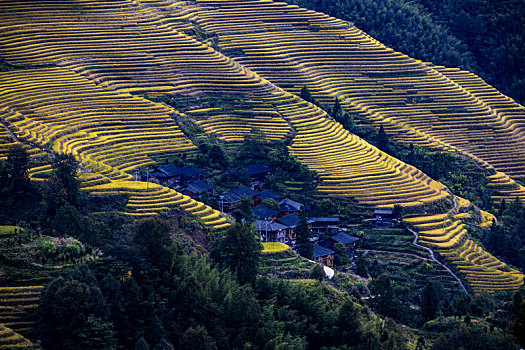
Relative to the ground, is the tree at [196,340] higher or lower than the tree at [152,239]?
lower

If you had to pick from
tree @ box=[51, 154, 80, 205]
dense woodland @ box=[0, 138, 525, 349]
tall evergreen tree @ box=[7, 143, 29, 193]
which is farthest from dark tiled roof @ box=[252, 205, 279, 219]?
tall evergreen tree @ box=[7, 143, 29, 193]

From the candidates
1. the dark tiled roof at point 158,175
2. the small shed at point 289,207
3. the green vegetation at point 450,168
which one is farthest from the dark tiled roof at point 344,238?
the green vegetation at point 450,168

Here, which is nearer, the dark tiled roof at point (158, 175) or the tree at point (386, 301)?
the tree at point (386, 301)

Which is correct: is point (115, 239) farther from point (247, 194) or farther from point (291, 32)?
point (291, 32)

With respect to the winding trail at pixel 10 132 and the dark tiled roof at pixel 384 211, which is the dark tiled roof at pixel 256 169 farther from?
the winding trail at pixel 10 132

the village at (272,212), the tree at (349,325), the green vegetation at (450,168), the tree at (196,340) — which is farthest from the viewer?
the green vegetation at (450,168)
